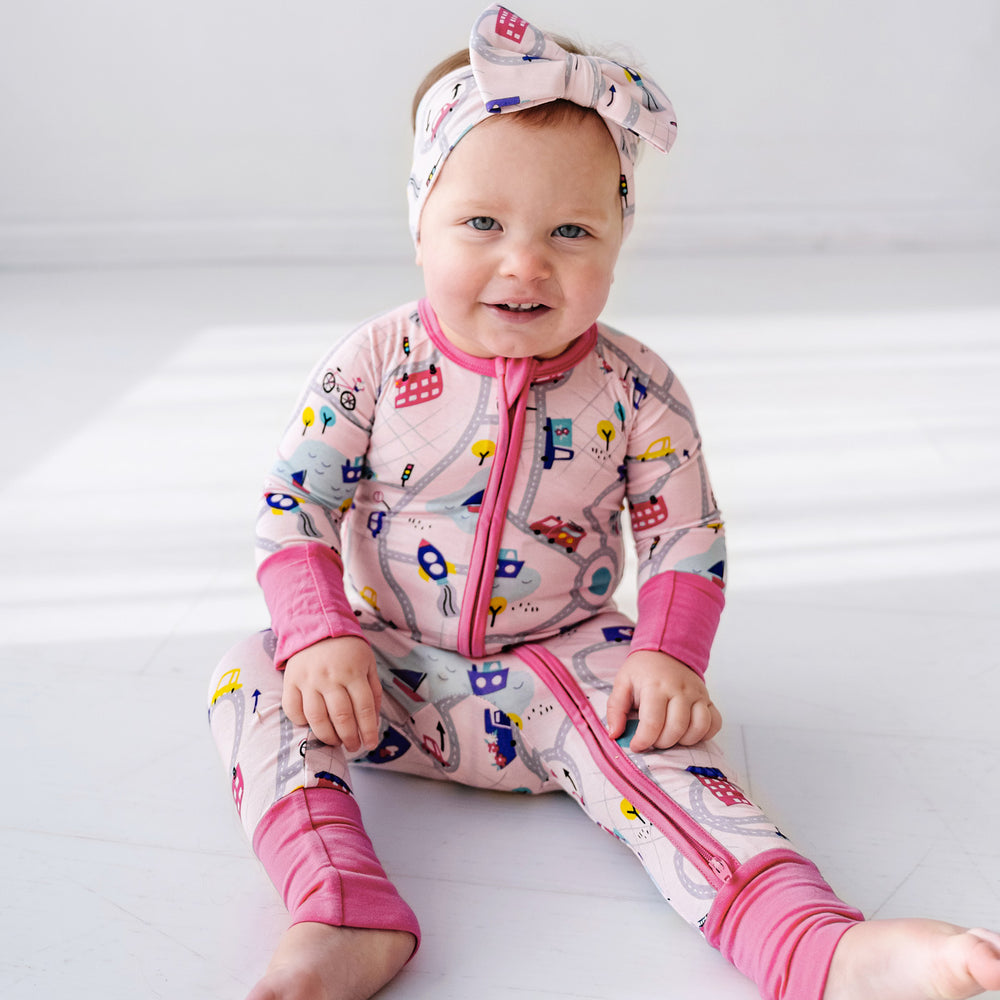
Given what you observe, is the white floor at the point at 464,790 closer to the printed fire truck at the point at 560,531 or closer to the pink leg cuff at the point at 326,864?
the pink leg cuff at the point at 326,864

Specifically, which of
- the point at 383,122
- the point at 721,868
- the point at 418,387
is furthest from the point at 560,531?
the point at 383,122

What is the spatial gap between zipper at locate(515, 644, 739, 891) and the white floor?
6 centimetres

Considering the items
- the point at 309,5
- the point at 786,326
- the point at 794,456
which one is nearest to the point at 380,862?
the point at 794,456

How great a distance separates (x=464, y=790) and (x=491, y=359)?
1.11 ft

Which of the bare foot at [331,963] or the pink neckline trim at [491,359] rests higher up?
the pink neckline trim at [491,359]

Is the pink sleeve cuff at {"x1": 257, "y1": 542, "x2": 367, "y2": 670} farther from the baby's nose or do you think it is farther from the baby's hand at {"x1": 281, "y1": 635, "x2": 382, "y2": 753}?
the baby's nose

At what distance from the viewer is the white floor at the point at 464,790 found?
76 cm

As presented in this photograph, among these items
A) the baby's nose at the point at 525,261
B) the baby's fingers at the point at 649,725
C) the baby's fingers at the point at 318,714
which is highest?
the baby's nose at the point at 525,261

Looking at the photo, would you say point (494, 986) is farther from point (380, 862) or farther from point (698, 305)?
point (698, 305)

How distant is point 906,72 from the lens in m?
2.40

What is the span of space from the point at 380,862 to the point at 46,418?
3.44ft

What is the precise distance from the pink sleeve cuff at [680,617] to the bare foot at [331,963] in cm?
28

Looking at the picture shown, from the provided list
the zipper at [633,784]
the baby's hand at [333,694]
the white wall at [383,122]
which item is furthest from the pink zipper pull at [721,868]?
the white wall at [383,122]

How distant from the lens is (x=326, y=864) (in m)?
0.72
